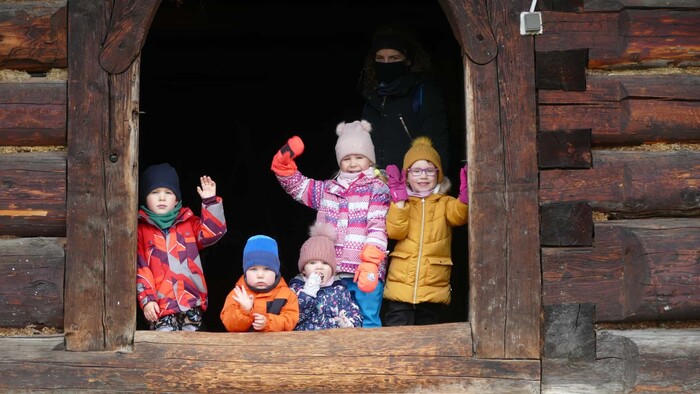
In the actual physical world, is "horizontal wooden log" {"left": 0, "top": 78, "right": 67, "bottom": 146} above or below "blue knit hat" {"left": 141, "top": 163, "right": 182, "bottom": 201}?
above

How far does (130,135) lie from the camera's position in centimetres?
514

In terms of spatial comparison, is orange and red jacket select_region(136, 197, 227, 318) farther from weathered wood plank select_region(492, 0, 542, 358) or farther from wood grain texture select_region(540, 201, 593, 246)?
wood grain texture select_region(540, 201, 593, 246)

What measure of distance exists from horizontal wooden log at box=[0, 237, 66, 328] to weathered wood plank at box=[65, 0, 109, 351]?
5cm

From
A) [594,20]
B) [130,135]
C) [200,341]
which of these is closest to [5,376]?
[200,341]

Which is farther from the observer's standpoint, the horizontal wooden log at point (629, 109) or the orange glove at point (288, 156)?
the orange glove at point (288, 156)

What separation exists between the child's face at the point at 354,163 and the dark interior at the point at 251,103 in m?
2.00

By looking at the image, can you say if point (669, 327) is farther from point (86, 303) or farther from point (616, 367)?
point (86, 303)

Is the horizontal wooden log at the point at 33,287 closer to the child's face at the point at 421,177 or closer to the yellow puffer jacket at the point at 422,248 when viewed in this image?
the yellow puffer jacket at the point at 422,248

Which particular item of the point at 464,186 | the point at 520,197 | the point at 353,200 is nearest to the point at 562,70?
the point at 520,197

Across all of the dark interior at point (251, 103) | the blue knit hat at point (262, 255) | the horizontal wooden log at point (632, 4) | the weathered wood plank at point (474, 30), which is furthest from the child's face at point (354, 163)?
the dark interior at point (251, 103)

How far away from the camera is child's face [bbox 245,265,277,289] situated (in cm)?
552

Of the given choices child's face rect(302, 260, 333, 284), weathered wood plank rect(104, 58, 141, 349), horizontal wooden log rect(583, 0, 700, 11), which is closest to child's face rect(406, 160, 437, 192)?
child's face rect(302, 260, 333, 284)

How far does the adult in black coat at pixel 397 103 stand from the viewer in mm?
6410

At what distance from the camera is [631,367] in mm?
5078
